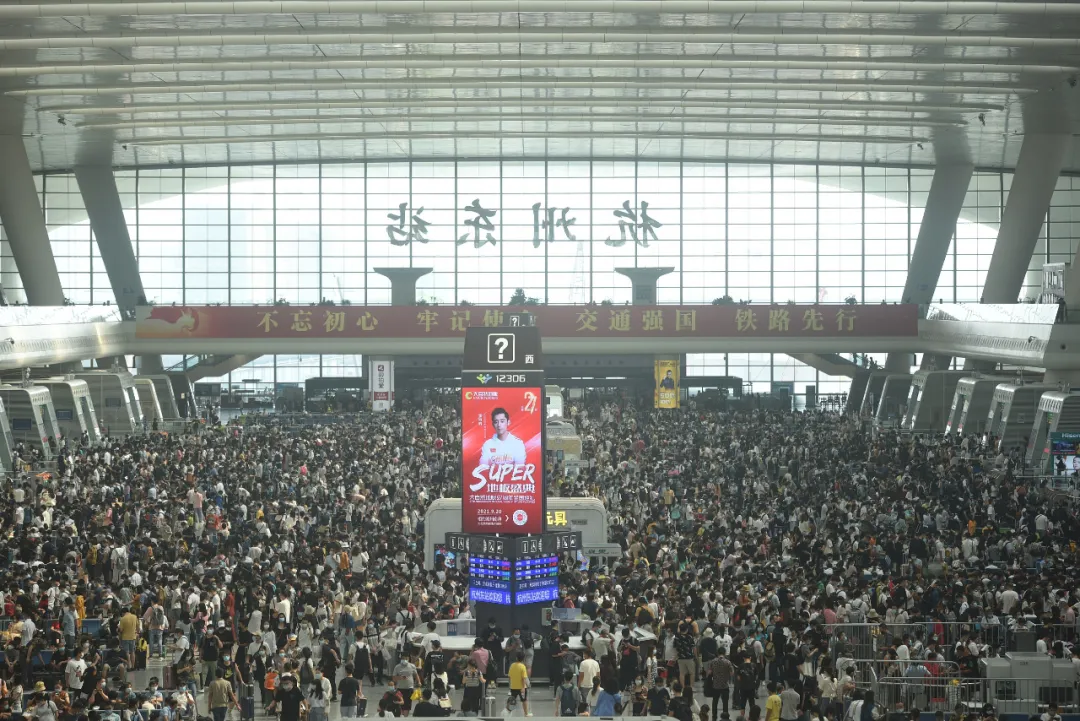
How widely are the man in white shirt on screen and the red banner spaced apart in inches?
966

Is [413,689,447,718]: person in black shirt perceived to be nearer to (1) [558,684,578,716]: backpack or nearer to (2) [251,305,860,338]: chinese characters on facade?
(1) [558,684,578,716]: backpack

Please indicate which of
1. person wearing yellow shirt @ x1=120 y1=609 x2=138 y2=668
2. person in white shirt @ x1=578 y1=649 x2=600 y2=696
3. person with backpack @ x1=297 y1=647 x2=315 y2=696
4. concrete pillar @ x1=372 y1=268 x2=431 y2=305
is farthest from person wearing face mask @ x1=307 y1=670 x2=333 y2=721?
concrete pillar @ x1=372 y1=268 x2=431 y2=305

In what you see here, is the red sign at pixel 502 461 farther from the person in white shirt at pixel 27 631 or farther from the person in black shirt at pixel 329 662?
the person in white shirt at pixel 27 631

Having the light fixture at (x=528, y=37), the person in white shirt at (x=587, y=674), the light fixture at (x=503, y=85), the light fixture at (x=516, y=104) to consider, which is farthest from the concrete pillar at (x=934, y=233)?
the person in white shirt at (x=587, y=674)

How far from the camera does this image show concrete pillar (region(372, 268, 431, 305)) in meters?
48.2

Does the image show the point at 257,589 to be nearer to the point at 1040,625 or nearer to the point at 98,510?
the point at 98,510

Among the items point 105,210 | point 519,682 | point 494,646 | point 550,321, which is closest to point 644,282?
point 550,321

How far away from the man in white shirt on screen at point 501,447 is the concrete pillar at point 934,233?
104 ft

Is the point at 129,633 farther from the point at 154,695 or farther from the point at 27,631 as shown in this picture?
the point at 154,695

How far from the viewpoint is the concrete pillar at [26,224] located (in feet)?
128

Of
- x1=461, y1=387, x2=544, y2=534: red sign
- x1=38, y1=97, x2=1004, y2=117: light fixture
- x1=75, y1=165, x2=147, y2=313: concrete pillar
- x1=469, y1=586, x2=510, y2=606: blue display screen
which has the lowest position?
x1=469, y1=586, x2=510, y2=606: blue display screen

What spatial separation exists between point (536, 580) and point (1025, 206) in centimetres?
2636

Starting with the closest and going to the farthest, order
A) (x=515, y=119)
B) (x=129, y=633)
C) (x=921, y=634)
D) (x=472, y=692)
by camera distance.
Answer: (x=472, y=692) < (x=129, y=633) < (x=921, y=634) < (x=515, y=119)

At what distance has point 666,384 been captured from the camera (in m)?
39.7
